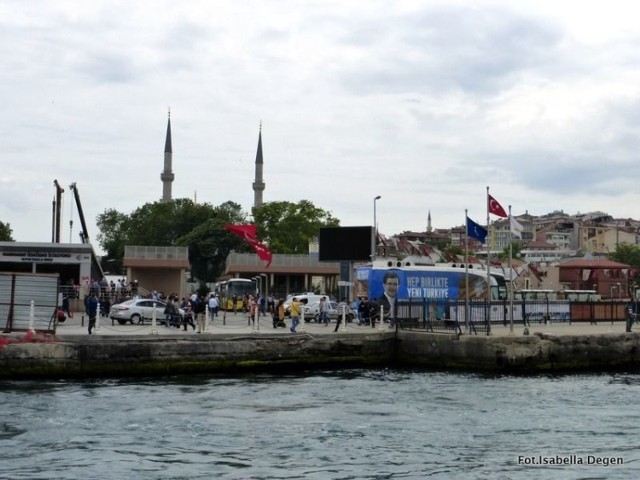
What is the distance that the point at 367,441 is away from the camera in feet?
59.4

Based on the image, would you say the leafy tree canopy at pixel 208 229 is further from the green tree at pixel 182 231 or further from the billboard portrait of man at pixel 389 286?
the billboard portrait of man at pixel 389 286

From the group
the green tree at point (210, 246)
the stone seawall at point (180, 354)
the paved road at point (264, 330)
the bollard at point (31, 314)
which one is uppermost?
the green tree at point (210, 246)

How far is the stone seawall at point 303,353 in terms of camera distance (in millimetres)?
27406

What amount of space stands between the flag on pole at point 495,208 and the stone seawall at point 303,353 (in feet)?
14.6

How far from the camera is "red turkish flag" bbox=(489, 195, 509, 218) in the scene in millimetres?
32166

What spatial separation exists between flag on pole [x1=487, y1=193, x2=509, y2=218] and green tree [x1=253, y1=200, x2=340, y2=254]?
2498 inches

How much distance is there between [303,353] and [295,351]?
308 millimetres

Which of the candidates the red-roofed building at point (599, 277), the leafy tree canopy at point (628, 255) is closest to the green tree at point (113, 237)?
the red-roofed building at point (599, 277)

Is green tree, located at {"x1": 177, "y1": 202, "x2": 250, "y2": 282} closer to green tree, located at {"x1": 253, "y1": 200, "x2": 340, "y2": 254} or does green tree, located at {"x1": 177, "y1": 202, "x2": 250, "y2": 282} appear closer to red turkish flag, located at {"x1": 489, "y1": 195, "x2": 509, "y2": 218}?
green tree, located at {"x1": 253, "y1": 200, "x2": 340, "y2": 254}

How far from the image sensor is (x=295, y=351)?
30672 mm

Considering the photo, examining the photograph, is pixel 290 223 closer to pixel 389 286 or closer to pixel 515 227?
pixel 389 286

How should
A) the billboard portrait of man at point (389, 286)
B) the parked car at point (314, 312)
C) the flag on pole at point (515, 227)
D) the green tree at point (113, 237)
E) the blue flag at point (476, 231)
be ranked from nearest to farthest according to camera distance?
1. the flag on pole at point (515, 227)
2. the blue flag at point (476, 231)
3. the billboard portrait of man at point (389, 286)
4. the parked car at point (314, 312)
5. the green tree at point (113, 237)

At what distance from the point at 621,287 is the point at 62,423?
306ft

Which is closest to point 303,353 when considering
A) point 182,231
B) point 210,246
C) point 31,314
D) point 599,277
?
point 31,314
